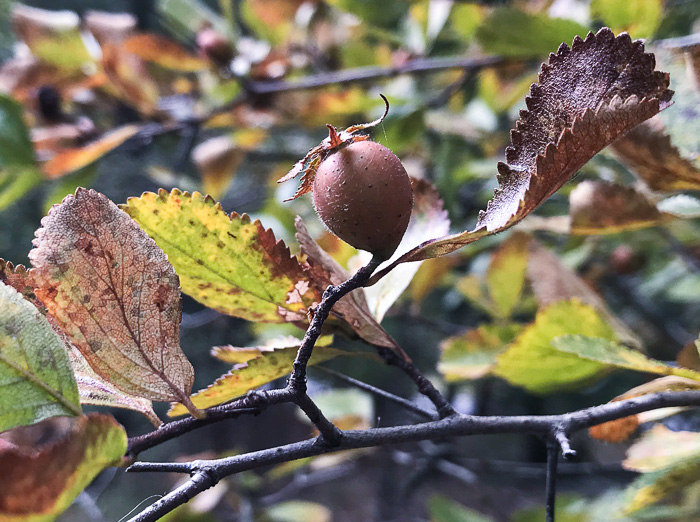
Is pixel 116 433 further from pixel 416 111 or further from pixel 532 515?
pixel 532 515

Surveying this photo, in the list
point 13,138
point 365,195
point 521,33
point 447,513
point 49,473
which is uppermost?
point 521,33

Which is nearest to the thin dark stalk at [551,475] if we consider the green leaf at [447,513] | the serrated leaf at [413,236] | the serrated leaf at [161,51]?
the serrated leaf at [413,236]

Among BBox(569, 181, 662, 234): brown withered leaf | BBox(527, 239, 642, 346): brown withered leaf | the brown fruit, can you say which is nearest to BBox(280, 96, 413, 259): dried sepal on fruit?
the brown fruit

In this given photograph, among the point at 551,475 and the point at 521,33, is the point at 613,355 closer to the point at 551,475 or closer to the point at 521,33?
the point at 551,475

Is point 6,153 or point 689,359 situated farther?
point 6,153

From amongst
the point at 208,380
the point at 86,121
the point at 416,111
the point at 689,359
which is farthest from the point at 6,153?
the point at 208,380

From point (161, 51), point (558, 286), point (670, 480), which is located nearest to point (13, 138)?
point (161, 51)

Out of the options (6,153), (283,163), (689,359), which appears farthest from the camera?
(283,163)
